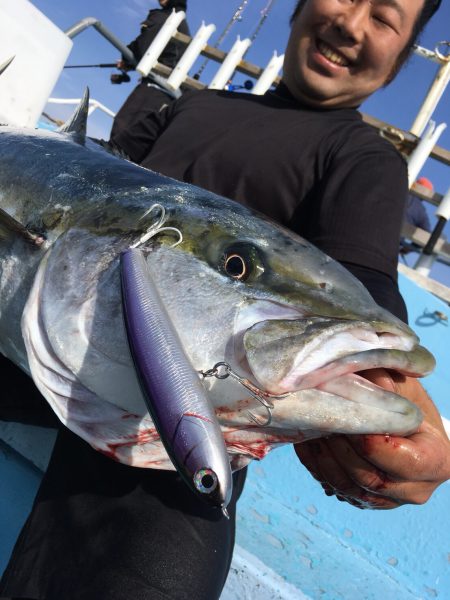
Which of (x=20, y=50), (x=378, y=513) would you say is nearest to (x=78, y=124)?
(x=20, y=50)

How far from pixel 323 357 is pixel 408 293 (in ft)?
6.73

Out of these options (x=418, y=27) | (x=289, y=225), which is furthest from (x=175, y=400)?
(x=418, y=27)

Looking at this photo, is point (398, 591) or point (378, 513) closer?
point (398, 591)

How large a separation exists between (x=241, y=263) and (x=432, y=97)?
552 cm

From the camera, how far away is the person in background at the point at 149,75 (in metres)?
6.02

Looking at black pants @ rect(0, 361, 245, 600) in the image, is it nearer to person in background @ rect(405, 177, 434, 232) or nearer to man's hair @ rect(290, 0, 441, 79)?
man's hair @ rect(290, 0, 441, 79)

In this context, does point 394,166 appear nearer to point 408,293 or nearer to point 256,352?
point 256,352

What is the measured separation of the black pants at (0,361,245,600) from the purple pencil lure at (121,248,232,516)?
0.47 meters

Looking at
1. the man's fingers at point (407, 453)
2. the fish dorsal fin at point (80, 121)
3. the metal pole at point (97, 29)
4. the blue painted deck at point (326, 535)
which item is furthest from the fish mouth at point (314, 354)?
the metal pole at point (97, 29)

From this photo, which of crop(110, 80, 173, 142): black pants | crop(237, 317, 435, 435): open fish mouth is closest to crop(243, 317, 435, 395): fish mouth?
crop(237, 317, 435, 435): open fish mouth

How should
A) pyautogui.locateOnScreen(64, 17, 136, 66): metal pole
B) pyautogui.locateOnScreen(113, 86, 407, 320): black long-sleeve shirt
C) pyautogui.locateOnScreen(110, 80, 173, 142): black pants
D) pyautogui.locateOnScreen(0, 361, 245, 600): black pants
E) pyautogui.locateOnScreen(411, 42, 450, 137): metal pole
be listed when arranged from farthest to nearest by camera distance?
pyautogui.locateOnScreen(110, 80, 173, 142): black pants → pyautogui.locateOnScreen(411, 42, 450, 137): metal pole → pyautogui.locateOnScreen(64, 17, 136, 66): metal pole → pyautogui.locateOnScreen(113, 86, 407, 320): black long-sleeve shirt → pyautogui.locateOnScreen(0, 361, 245, 600): black pants

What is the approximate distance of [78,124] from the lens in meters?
1.67

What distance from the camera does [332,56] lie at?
1672 mm

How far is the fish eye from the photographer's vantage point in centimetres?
81
